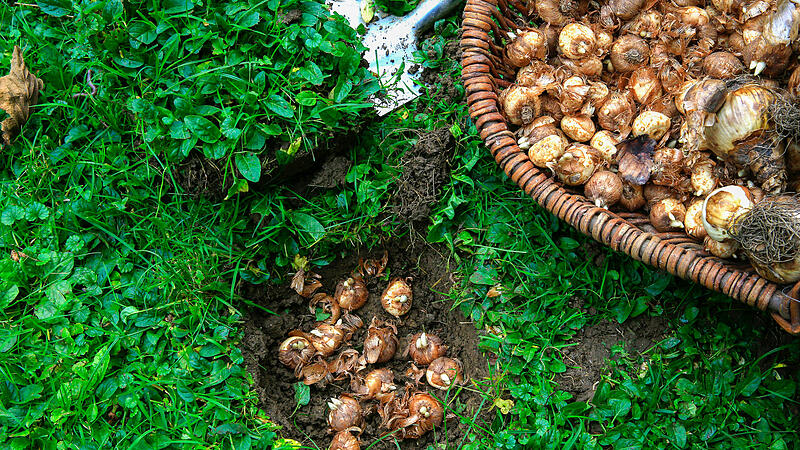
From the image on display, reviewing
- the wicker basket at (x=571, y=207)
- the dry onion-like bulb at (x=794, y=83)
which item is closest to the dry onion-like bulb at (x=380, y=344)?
the wicker basket at (x=571, y=207)

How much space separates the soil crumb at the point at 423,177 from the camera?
2549 mm

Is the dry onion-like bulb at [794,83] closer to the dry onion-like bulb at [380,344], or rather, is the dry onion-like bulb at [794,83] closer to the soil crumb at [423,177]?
the soil crumb at [423,177]

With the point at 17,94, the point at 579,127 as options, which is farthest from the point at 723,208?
the point at 17,94

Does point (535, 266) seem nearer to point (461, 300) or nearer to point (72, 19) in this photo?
point (461, 300)

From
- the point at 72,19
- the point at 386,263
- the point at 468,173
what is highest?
the point at 72,19

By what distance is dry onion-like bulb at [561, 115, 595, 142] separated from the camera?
2.32 m

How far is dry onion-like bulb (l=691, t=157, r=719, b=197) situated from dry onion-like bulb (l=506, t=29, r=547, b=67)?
740 millimetres

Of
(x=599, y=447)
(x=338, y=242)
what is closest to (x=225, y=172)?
(x=338, y=242)

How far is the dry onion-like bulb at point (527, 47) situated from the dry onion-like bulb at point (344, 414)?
1.55 m

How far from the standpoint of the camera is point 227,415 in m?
2.35

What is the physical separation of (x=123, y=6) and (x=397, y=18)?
120cm

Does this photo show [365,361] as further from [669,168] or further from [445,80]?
[669,168]

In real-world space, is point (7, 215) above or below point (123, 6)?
below

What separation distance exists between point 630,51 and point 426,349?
144cm
